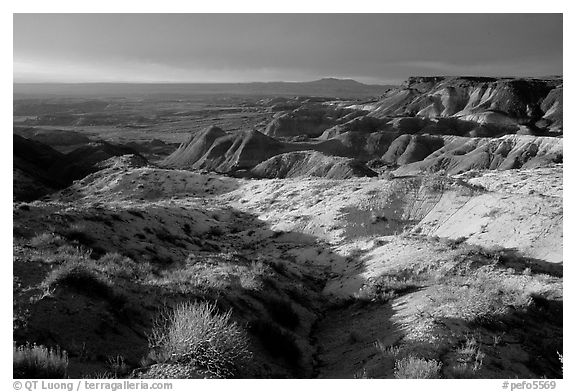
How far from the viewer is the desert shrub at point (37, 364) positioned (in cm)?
539

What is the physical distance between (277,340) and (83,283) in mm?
3777

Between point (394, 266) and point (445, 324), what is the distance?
18.9 ft

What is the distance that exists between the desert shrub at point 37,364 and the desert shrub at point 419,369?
4729 millimetres

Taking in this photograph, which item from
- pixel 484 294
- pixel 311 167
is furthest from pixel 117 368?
pixel 311 167

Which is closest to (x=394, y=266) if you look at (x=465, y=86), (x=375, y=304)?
(x=375, y=304)

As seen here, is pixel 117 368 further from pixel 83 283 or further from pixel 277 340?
pixel 277 340

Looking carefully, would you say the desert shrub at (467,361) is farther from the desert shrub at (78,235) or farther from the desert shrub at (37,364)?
the desert shrub at (78,235)

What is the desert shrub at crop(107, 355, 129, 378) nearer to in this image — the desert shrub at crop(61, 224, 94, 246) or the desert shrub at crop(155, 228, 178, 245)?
the desert shrub at crop(61, 224, 94, 246)

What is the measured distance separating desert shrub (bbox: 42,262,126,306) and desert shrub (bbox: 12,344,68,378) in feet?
7.19

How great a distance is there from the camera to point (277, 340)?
800 cm

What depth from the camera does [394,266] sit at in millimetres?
13906

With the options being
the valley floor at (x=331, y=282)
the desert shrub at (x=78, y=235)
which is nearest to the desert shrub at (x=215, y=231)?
the valley floor at (x=331, y=282)

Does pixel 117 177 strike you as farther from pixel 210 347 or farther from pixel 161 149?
pixel 161 149

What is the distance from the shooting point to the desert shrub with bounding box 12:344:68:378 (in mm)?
5395
